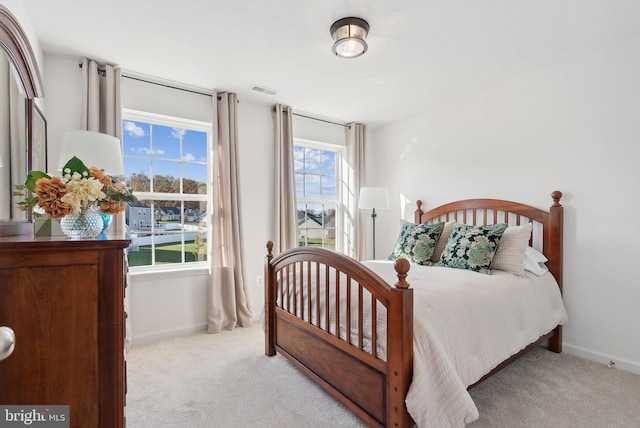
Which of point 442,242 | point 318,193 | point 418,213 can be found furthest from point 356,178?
point 442,242

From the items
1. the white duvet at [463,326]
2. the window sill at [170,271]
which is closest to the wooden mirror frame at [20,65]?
the window sill at [170,271]

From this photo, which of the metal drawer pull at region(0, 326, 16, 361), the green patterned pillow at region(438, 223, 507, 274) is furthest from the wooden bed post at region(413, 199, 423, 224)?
the metal drawer pull at region(0, 326, 16, 361)

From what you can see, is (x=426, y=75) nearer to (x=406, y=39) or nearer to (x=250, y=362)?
(x=406, y=39)

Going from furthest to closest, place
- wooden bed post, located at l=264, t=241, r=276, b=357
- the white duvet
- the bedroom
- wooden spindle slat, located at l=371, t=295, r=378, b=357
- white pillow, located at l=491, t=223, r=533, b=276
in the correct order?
wooden bed post, located at l=264, t=241, r=276, b=357 < white pillow, located at l=491, t=223, r=533, b=276 < the bedroom < wooden spindle slat, located at l=371, t=295, r=378, b=357 < the white duvet

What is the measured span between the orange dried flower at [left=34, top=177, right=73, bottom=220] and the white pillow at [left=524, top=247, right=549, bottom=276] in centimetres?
294

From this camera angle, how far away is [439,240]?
10.2 feet

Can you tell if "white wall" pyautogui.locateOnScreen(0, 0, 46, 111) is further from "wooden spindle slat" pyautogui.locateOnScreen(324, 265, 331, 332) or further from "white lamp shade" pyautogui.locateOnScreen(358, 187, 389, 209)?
"white lamp shade" pyautogui.locateOnScreen(358, 187, 389, 209)

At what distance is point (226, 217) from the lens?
328cm

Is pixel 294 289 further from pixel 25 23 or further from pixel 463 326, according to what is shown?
pixel 25 23

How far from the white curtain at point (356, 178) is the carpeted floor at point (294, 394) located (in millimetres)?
2038

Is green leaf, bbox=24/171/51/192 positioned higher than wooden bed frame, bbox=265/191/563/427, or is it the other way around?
green leaf, bbox=24/171/51/192

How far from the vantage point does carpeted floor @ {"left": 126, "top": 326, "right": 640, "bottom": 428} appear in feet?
5.96

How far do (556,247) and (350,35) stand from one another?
2.34 metres

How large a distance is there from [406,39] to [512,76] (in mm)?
1284
